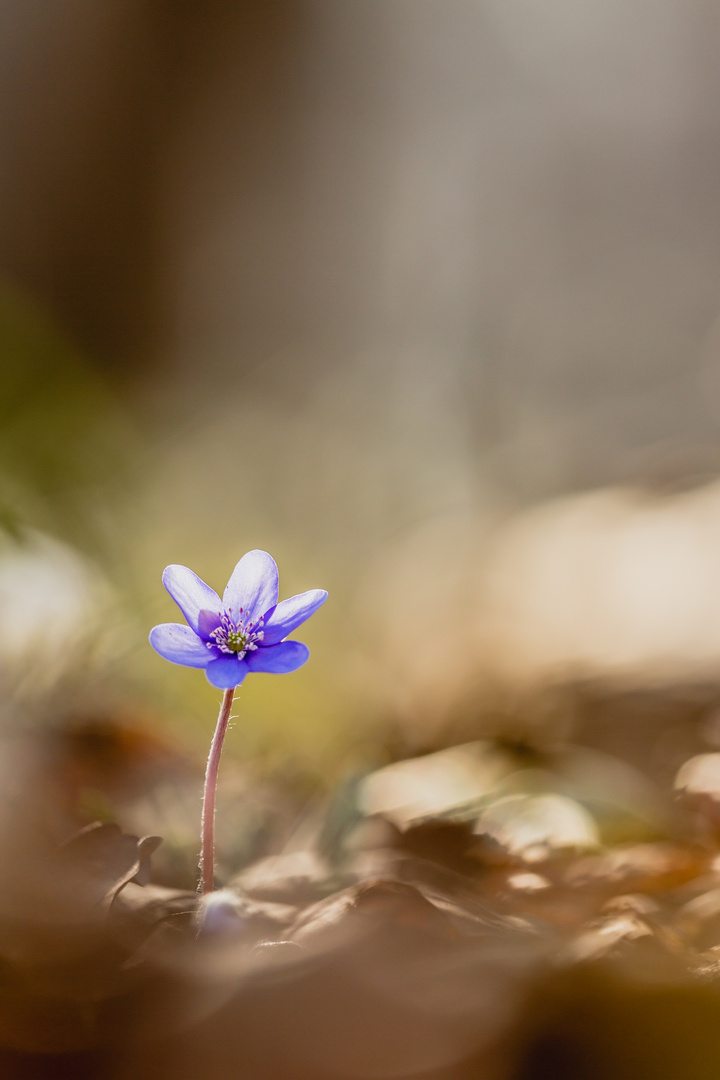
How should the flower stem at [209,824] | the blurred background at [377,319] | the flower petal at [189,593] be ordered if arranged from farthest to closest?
1. the blurred background at [377,319]
2. the flower petal at [189,593]
3. the flower stem at [209,824]

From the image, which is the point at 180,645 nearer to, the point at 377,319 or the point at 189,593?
the point at 189,593

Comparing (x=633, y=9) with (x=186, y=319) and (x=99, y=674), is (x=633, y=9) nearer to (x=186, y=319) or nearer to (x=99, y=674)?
(x=186, y=319)

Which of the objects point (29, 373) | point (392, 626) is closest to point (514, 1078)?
point (392, 626)

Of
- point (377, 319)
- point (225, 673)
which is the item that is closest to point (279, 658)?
point (225, 673)

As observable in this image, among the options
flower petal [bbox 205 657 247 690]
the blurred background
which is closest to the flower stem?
flower petal [bbox 205 657 247 690]

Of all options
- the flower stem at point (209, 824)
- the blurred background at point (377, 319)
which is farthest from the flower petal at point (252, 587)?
the blurred background at point (377, 319)

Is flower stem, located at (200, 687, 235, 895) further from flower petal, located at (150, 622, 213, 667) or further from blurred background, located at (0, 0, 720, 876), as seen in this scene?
blurred background, located at (0, 0, 720, 876)

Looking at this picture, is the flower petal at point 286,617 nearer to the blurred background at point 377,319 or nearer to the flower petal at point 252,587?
the flower petal at point 252,587
